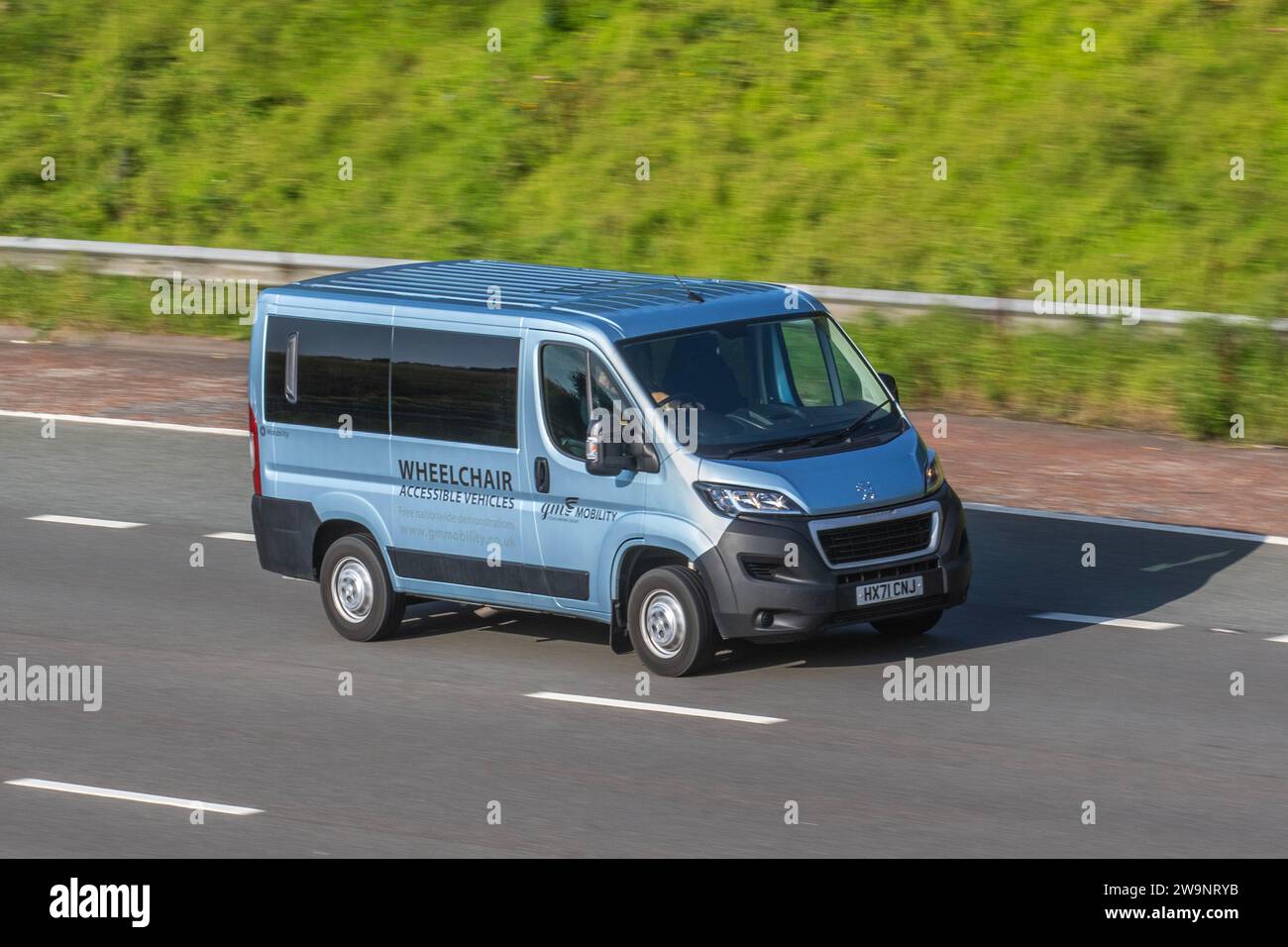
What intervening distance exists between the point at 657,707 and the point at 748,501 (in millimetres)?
1133

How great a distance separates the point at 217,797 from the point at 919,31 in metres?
18.1

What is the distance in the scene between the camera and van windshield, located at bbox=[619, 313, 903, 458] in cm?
1077

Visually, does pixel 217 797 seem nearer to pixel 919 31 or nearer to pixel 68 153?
pixel 919 31

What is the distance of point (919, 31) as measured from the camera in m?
24.9

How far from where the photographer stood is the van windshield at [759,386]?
10773 millimetres

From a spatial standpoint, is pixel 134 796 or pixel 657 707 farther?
pixel 657 707

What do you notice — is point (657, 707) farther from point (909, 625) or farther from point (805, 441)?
point (909, 625)

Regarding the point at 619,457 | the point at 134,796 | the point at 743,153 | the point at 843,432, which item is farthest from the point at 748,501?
the point at 743,153

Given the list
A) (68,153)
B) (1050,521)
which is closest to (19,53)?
(68,153)

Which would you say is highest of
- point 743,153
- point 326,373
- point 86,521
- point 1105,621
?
point 743,153

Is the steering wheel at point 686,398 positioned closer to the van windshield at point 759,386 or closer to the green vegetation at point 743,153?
the van windshield at point 759,386

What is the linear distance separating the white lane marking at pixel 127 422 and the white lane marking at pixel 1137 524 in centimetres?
670

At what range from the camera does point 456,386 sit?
11273 mm

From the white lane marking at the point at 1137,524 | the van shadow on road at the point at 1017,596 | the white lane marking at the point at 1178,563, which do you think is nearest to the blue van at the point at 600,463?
the van shadow on road at the point at 1017,596
